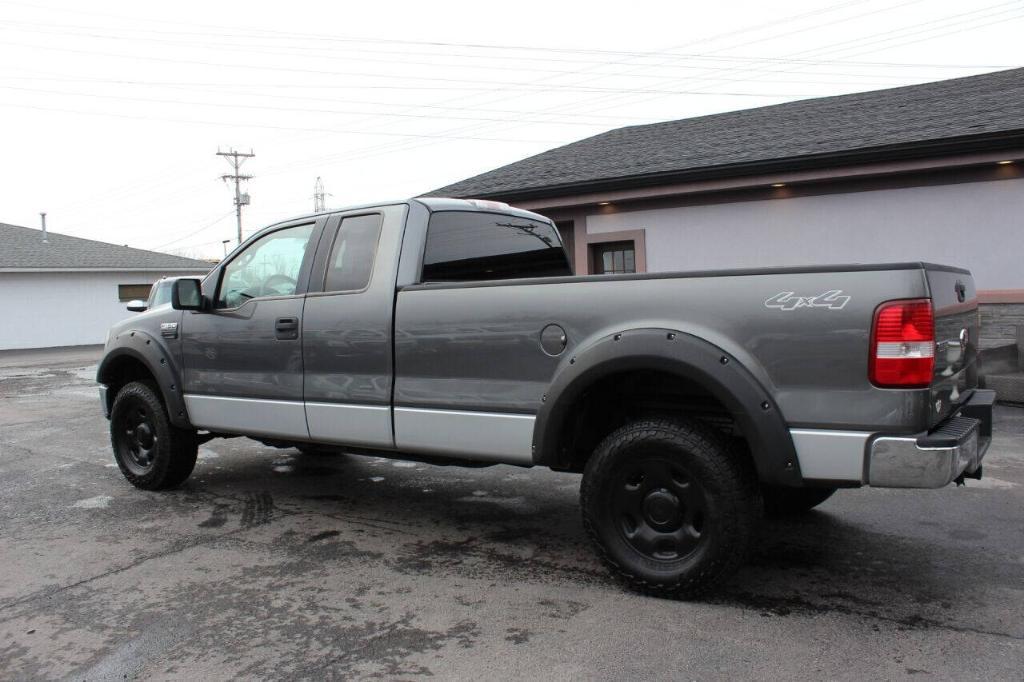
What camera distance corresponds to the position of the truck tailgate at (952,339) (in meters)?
3.34

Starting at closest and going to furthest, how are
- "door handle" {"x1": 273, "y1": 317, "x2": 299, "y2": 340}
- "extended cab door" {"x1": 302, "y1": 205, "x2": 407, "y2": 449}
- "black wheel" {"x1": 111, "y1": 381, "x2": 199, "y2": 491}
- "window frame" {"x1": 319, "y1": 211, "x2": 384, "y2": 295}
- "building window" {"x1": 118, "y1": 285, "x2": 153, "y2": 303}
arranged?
1. "extended cab door" {"x1": 302, "y1": 205, "x2": 407, "y2": 449}
2. "window frame" {"x1": 319, "y1": 211, "x2": 384, "y2": 295}
3. "door handle" {"x1": 273, "y1": 317, "x2": 299, "y2": 340}
4. "black wheel" {"x1": 111, "y1": 381, "x2": 199, "y2": 491}
5. "building window" {"x1": 118, "y1": 285, "x2": 153, "y2": 303}

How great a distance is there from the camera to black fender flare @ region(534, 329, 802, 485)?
3422 mm

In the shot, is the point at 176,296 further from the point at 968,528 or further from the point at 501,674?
the point at 968,528

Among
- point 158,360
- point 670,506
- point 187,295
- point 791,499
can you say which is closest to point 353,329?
point 187,295

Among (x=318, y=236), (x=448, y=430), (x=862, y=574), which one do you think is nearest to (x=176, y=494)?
(x=318, y=236)

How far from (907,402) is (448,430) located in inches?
89.6

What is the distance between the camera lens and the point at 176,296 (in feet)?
18.2

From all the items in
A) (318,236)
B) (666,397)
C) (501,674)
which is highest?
(318,236)

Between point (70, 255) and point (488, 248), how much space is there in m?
31.3

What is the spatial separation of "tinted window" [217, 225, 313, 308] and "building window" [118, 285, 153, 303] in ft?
97.2

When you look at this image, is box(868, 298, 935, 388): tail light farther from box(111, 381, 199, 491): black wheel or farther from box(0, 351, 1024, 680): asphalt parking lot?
box(111, 381, 199, 491): black wheel

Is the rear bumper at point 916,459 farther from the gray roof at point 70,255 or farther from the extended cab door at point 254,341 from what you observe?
the gray roof at point 70,255

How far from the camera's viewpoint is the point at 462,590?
13.1 ft

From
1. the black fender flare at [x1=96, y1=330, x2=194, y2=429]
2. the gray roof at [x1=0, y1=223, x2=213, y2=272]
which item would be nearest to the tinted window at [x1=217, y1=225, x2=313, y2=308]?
the black fender flare at [x1=96, y1=330, x2=194, y2=429]
